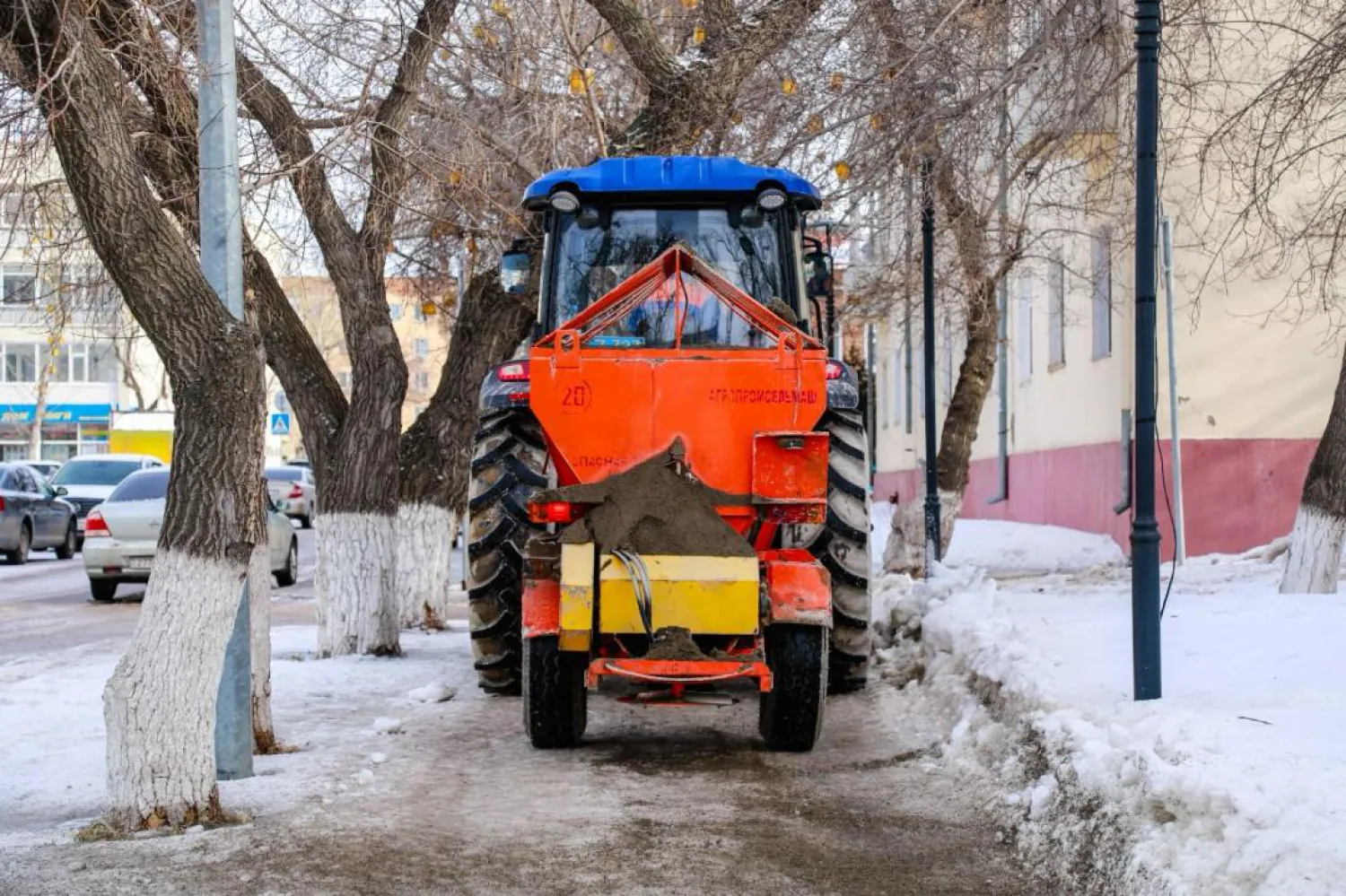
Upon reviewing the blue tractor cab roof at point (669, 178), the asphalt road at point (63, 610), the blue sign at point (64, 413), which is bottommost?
the asphalt road at point (63, 610)

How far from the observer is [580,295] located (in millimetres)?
9766

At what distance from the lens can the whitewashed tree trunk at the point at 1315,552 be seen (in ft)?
37.4

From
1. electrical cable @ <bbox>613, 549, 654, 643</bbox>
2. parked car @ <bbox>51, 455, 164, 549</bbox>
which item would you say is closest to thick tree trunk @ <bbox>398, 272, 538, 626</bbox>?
electrical cable @ <bbox>613, 549, 654, 643</bbox>

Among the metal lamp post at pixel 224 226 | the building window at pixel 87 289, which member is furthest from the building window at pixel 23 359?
the metal lamp post at pixel 224 226

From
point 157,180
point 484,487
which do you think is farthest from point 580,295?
point 157,180

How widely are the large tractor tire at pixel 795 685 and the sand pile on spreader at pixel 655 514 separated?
1.76 feet

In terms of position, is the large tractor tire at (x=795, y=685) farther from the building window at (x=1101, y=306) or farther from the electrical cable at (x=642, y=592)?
the building window at (x=1101, y=306)

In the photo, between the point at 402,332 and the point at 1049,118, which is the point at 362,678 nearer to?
the point at 1049,118

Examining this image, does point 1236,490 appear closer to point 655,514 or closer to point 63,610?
point 655,514

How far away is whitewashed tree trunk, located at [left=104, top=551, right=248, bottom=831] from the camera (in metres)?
6.52

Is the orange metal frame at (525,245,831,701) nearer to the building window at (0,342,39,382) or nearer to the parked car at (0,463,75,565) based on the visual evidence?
the parked car at (0,463,75,565)

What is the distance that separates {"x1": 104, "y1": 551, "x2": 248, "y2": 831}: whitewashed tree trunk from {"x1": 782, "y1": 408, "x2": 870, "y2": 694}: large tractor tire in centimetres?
316

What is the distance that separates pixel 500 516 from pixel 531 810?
234 centimetres

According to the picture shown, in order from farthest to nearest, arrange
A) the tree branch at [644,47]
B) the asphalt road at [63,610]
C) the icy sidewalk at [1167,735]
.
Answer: the asphalt road at [63,610]
the tree branch at [644,47]
the icy sidewalk at [1167,735]
